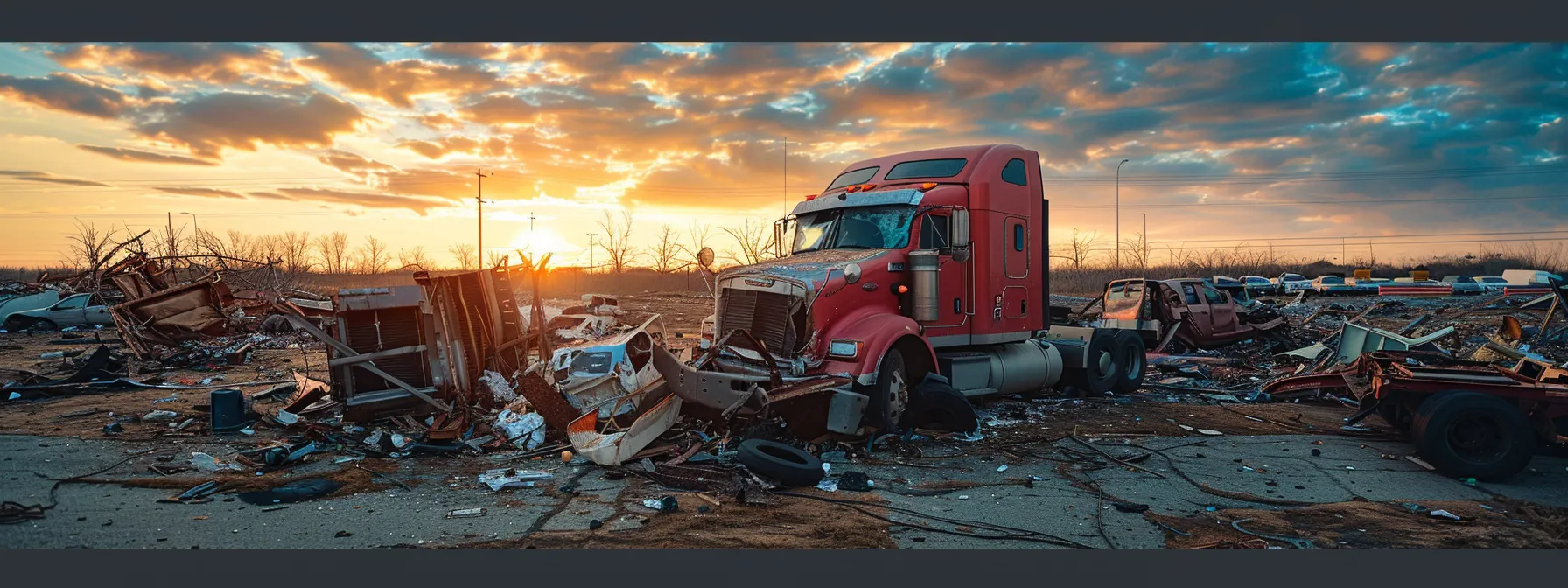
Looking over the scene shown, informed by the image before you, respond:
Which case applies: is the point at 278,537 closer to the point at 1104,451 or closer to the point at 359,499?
the point at 359,499

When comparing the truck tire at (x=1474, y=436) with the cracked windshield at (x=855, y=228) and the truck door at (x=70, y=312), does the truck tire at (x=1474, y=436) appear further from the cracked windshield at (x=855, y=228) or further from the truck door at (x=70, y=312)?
the truck door at (x=70, y=312)

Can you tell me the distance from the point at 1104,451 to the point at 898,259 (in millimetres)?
3170

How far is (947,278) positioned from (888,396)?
1945 millimetres

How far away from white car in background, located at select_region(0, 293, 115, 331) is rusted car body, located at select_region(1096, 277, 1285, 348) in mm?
29609

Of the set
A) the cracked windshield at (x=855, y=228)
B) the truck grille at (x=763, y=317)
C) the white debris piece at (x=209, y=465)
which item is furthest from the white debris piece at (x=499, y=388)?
the cracked windshield at (x=855, y=228)

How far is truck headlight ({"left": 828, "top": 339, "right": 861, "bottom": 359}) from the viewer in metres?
8.57

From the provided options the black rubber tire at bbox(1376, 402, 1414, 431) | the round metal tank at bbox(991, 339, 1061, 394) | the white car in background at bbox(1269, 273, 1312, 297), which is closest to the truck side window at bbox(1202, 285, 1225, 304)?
the round metal tank at bbox(991, 339, 1061, 394)

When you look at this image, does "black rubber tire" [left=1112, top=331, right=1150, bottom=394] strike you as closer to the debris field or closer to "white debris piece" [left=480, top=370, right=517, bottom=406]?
the debris field

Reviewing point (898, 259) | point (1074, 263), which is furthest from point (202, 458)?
point (1074, 263)

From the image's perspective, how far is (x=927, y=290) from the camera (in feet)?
31.4

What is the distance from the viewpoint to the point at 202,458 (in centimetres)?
805

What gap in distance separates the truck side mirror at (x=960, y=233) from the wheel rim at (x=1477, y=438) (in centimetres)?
508

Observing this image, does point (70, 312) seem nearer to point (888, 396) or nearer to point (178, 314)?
point (178, 314)

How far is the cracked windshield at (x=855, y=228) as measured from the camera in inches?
391
